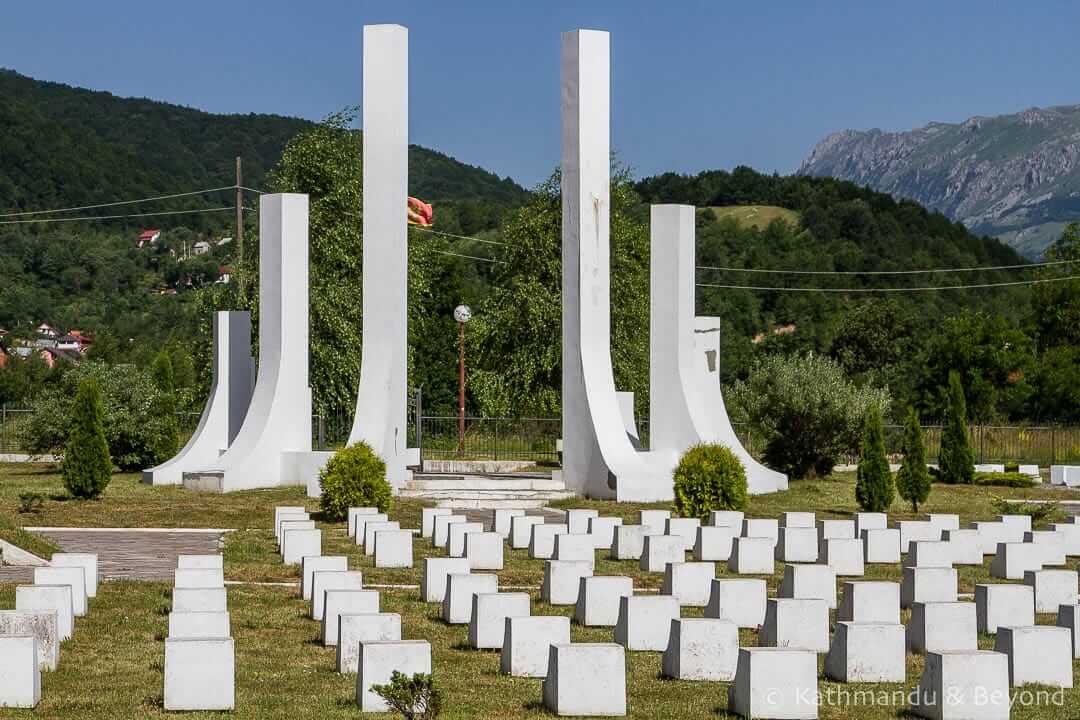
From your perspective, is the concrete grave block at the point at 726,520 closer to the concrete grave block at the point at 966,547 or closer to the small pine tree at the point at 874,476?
the concrete grave block at the point at 966,547

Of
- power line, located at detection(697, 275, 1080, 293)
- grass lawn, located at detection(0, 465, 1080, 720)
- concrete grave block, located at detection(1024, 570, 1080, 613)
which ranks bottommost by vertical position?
grass lawn, located at detection(0, 465, 1080, 720)

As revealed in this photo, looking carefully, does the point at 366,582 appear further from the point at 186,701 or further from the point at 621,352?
the point at 621,352

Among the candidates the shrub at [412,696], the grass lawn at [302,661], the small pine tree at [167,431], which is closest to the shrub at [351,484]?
the grass lawn at [302,661]

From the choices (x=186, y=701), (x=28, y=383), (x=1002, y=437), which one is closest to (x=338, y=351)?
(x=1002, y=437)

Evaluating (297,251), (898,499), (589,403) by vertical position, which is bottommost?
(898,499)

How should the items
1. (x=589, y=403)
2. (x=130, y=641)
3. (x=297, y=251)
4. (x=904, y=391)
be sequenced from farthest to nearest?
(x=904, y=391) < (x=297, y=251) < (x=589, y=403) < (x=130, y=641)

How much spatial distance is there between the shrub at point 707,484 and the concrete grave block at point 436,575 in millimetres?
7750

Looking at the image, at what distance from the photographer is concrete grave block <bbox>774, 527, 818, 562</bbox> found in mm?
17609

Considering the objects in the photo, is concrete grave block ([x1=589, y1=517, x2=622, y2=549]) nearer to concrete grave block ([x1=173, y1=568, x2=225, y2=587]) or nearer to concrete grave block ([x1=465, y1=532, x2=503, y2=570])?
concrete grave block ([x1=465, y1=532, x2=503, y2=570])

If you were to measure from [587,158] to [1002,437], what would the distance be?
19.9 m

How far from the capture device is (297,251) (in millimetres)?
27438

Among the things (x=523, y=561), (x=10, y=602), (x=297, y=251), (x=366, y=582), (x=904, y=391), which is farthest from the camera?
(x=904, y=391)

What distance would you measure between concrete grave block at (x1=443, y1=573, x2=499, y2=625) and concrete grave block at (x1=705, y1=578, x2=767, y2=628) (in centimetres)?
179

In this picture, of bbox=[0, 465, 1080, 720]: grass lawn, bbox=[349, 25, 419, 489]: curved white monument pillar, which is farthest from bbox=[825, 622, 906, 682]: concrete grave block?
bbox=[349, 25, 419, 489]: curved white monument pillar
